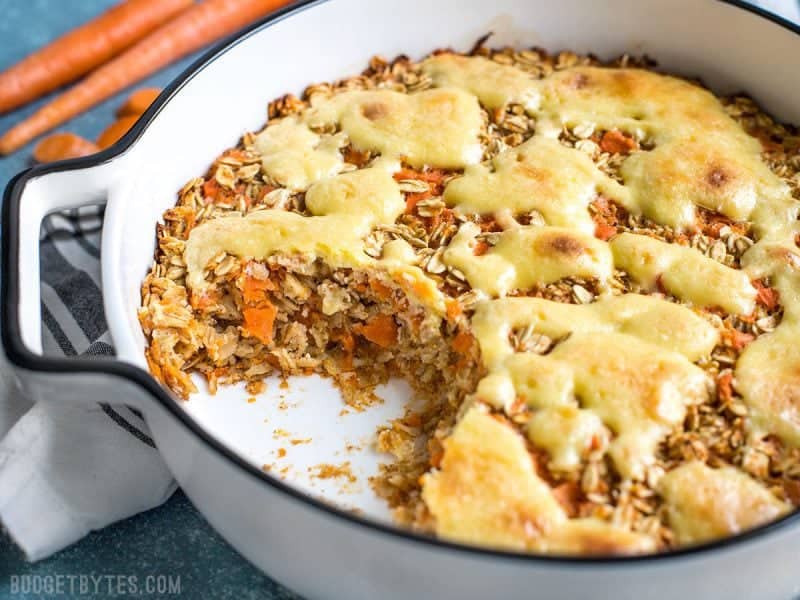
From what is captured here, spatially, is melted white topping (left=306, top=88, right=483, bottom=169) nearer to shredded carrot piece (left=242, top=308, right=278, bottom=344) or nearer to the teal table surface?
shredded carrot piece (left=242, top=308, right=278, bottom=344)

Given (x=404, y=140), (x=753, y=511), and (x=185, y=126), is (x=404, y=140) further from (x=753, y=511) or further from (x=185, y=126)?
(x=753, y=511)

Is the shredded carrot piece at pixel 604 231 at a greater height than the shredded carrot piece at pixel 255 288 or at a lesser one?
greater

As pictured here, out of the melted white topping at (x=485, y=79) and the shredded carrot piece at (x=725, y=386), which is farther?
the melted white topping at (x=485, y=79)

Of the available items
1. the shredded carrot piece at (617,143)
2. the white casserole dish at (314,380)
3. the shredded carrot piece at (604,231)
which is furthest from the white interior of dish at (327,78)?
the shredded carrot piece at (604,231)

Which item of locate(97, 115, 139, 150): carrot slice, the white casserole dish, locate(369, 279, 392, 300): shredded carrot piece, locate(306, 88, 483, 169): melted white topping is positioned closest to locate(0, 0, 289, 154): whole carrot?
locate(97, 115, 139, 150): carrot slice

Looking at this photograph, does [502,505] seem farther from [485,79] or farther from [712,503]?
[485,79]

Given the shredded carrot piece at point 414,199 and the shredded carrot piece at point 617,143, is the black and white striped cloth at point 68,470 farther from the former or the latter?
the shredded carrot piece at point 617,143

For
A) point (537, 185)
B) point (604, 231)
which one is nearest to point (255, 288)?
point (537, 185)

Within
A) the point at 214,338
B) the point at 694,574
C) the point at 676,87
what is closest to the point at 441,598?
the point at 694,574
